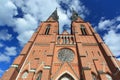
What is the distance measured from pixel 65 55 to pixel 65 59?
34.9 inches

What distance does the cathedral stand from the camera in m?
19.2

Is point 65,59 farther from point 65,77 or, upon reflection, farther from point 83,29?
point 83,29

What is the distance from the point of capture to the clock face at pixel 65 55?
22.0 meters

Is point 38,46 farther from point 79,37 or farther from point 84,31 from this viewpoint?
point 84,31

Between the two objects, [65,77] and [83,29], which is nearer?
[65,77]

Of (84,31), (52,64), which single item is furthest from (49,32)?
(52,64)

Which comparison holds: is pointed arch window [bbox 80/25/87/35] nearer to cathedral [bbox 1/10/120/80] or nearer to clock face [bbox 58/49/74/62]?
cathedral [bbox 1/10/120/80]

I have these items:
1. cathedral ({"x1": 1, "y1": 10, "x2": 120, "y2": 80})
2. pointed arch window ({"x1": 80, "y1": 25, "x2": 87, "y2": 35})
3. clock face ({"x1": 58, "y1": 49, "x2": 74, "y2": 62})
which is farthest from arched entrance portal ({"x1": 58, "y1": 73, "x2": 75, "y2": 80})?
pointed arch window ({"x1": 80, "y1": 25, "x2": 87, "y2": 35})

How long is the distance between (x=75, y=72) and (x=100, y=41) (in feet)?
25.0

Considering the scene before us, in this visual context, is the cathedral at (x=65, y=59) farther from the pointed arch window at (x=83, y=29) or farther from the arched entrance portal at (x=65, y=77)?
the pointed arch window at (x=83, y=29)

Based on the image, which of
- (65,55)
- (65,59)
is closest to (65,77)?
(65,59)

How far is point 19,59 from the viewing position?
20.7 metres

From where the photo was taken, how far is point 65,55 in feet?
74.6

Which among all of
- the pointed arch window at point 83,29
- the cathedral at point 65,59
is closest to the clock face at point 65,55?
the cathedral at point 65,59
